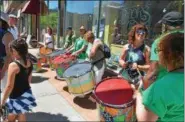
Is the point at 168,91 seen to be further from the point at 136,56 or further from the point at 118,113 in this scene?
the point at 136,56

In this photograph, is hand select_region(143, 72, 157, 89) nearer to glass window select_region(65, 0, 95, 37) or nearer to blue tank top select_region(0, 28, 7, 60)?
blue tank top select_region(0, 28, 7, 60)

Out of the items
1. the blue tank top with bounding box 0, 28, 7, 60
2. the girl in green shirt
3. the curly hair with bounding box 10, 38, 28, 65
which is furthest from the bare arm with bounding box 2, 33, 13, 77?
the girl in green shirt

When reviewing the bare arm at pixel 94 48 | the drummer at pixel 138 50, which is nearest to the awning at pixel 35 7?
the bare arm at pixel 94 48

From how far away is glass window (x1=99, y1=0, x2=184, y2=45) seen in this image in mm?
6230

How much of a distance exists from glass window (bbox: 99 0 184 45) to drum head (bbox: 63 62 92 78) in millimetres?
1496

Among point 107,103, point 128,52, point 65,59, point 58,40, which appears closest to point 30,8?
point 58,40

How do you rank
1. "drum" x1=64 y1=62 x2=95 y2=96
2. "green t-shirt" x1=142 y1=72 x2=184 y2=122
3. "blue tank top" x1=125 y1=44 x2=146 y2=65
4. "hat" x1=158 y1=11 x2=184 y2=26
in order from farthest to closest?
1. "drum" x1=64 y1=62 x2=95 y2=96
2. "blue tank top" x1=125 y1=44 x2=146 y2=65
3. "hat" x1=158 y1=11 x2=184 y2=26
4. "green t-shirt" x1=142 y1=72 x2=184 y2=122

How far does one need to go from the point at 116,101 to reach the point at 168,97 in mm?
1191

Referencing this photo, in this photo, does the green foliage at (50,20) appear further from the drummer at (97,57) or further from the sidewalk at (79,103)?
the drummer at (97,57)

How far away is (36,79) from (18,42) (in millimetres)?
4173

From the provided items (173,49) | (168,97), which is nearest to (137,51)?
(173,49)

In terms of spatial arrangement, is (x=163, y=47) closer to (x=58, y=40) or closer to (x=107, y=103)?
(x=107, y=103)

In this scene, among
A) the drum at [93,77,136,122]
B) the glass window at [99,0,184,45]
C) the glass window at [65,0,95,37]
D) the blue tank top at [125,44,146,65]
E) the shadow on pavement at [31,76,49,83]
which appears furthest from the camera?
the glass window at [65,0,95,37]

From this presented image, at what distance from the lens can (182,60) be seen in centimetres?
172
